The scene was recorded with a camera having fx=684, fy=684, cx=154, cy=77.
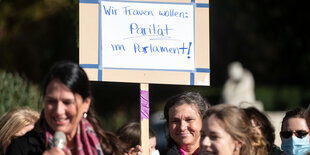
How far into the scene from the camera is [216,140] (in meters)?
4.29

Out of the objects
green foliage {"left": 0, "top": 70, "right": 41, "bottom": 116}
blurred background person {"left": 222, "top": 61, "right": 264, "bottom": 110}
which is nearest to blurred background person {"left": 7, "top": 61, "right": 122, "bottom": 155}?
green foliage {"left": 0, "top": 70, "right": 41, "bottom": 116}

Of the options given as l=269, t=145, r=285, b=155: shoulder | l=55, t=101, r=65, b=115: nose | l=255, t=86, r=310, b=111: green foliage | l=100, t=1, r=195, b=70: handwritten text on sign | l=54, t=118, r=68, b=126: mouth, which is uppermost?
l=100, t=1, r=195, b=70: handwritten text on sign

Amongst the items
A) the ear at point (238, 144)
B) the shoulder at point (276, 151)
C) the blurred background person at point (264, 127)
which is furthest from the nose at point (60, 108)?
the shoulder at point (276, 151)

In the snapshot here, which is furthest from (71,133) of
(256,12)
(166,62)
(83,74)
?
(256,12)

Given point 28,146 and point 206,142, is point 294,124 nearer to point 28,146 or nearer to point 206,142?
point 206,142

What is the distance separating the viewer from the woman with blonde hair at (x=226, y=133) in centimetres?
427

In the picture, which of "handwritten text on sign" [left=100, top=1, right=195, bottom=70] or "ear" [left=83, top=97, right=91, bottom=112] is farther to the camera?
"handwritten text on sign" [left=100, top=1, right=195, bottom=70]

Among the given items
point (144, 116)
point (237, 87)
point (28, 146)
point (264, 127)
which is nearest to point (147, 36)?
point (144, 116)

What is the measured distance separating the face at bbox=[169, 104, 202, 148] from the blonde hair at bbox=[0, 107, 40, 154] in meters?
1.10

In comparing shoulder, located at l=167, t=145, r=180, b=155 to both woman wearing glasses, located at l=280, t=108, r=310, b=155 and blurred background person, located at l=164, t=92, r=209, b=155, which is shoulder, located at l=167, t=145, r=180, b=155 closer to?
blurred background person, located at l=164, t=92, r=209, b=155

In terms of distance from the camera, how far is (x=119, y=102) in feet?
92.2

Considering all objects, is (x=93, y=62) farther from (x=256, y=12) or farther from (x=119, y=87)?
(x=119, y=87)

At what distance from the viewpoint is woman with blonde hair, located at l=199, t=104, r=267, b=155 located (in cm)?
427

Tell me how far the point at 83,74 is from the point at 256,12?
70.2ft
